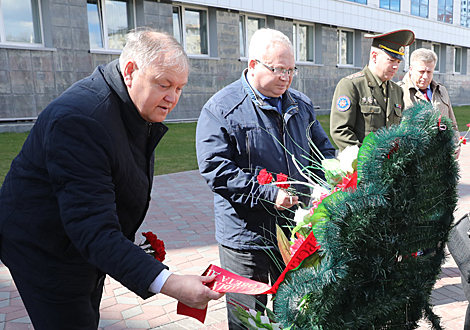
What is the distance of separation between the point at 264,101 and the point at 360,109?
1503 millimetres

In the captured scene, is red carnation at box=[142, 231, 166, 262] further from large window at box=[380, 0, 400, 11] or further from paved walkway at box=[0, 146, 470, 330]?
large window at box=[380, 0, 400, 11]

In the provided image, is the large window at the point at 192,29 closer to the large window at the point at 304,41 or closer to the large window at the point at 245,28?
the large window at the point at 245,28

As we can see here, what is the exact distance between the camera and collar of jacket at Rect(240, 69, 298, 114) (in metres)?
2.57

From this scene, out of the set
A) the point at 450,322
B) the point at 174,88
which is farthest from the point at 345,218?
the point at 450,322

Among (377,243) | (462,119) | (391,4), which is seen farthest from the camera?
(391,4)

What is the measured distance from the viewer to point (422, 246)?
124 cm

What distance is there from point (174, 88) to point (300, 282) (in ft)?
2.96

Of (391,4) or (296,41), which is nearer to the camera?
(296,41)

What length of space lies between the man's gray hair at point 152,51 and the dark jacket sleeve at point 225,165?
859 mm

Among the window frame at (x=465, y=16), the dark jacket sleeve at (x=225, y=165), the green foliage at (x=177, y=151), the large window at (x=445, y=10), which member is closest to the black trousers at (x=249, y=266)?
the dark jacket sleeve at (x=225, y=165)

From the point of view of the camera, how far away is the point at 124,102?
68.6 inches

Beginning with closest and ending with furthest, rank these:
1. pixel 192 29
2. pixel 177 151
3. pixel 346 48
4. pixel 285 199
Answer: pixel 285 199
pixel 177 151
pixel 192 29
pixel 346 48

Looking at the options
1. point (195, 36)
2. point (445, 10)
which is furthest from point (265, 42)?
point (445, 10)

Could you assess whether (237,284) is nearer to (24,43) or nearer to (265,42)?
(265,42)
